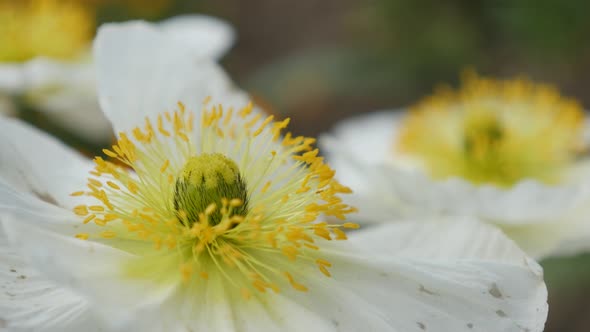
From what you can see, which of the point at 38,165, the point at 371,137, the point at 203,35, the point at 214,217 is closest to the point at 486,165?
the point at 371,137

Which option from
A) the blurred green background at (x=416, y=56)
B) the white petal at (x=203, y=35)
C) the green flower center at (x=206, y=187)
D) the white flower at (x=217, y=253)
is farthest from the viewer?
the blurred green background at (x=416, y=56)

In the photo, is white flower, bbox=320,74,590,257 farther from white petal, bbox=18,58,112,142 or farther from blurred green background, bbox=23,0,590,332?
blurred green background, bbox=23,0,590,332

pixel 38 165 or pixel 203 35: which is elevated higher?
pixel 203 35

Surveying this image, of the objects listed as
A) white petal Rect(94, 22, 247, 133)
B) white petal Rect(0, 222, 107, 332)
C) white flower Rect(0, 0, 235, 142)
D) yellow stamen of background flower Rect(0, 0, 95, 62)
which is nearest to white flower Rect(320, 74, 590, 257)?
white petal Rect(94, 22, 247, 133)

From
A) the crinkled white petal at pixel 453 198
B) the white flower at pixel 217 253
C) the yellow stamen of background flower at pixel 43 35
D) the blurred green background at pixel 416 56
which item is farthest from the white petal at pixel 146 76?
the blurred green background at pixel 416 56

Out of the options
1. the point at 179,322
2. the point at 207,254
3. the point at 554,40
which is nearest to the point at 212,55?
the point at 207,254

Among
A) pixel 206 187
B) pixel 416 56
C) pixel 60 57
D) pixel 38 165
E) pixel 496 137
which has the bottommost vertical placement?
pixel 496 137

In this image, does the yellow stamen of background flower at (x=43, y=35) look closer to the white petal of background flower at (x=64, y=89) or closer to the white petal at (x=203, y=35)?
the white petal of background flower at (x=64, y=89)

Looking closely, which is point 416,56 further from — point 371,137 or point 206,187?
point 206,187
